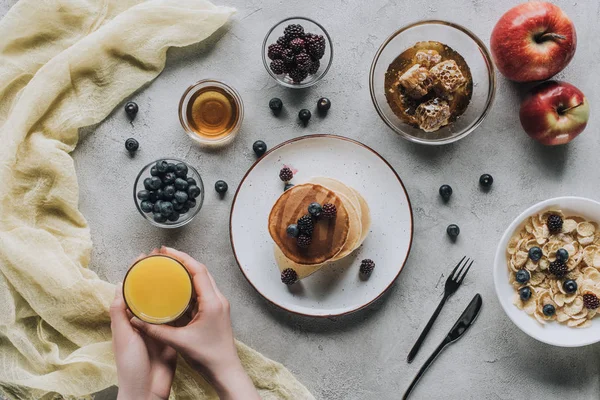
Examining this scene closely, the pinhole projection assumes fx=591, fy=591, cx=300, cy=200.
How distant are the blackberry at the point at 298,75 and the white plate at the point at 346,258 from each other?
20 cm

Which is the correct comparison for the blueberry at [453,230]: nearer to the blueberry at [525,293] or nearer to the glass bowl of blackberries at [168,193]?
the blueberry at [525,293]

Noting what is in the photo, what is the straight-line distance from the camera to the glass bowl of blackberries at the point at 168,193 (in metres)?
1.91

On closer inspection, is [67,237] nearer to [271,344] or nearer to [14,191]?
[14,191]

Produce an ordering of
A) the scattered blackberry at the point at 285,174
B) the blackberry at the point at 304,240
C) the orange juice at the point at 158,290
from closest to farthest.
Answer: the orange juice at the point at 158,290 → the blackberry at the point at 304,240 → the scattered blackberry at the point at 285,174

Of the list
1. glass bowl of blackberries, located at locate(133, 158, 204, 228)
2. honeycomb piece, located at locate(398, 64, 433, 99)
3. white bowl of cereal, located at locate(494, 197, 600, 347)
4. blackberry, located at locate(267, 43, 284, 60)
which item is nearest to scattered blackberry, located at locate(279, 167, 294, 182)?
glass bowl of blackberries, located at locate(133, 158, 204, 228)

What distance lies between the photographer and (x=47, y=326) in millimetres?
1991

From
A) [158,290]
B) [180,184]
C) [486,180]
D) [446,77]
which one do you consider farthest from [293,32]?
[158,290]

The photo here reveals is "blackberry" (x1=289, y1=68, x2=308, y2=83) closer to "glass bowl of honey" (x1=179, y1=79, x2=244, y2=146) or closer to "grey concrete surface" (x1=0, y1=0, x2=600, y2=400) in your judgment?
"grey concrete surface" (x1=0, y1=0, x2=600, y2=400)

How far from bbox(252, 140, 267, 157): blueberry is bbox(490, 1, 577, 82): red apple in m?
0.85

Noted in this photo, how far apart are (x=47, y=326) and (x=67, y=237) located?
12.0 inches

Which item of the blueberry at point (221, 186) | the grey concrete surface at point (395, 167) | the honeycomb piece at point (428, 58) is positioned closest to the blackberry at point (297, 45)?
the grey concrete surface at point (395, 167)

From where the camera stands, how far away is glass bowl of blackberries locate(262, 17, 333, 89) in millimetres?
1928

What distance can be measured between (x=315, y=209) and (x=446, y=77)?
598 mm

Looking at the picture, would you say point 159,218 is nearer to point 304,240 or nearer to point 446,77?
point 304,240
